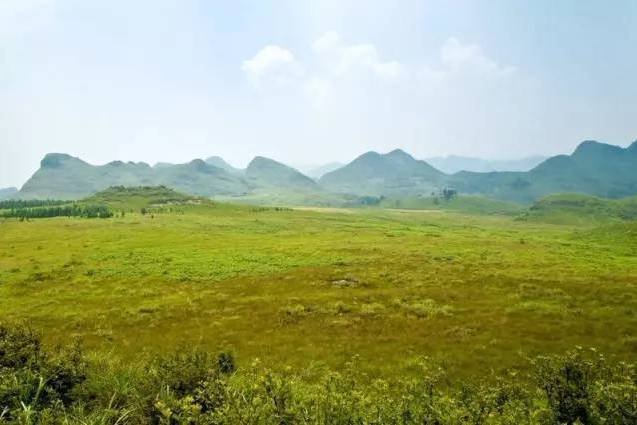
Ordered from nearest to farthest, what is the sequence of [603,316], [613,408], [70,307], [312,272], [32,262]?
[613,408] → [603,316] → [70,307] → [312,272] → [32,262]

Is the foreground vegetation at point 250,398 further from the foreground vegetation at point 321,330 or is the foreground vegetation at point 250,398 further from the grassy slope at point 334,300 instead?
the grassy slope at point 334,300

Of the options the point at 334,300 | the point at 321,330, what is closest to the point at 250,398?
the point at 321,330

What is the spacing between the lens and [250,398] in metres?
16.3

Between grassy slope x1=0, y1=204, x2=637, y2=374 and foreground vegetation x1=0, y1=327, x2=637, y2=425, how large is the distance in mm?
12984

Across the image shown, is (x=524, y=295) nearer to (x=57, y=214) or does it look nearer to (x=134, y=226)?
(x=134, y=226)

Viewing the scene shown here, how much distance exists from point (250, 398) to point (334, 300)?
3165 centimetres

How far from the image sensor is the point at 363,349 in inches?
1337

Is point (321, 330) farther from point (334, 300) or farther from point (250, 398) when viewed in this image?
point (250, 398)

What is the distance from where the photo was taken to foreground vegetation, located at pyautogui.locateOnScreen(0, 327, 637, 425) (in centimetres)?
1390

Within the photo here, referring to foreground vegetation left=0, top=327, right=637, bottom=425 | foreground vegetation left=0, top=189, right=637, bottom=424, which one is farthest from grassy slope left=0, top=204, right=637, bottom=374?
foreground vegetation left=0, top=327, right=637, bottom=425

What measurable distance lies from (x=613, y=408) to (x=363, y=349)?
2124 centimetres

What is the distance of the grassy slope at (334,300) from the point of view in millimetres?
34594

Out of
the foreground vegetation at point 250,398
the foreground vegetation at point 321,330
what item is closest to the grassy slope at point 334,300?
the foreground vegetation at point 321,330

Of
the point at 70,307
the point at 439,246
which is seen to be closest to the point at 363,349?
the point at 70,307
